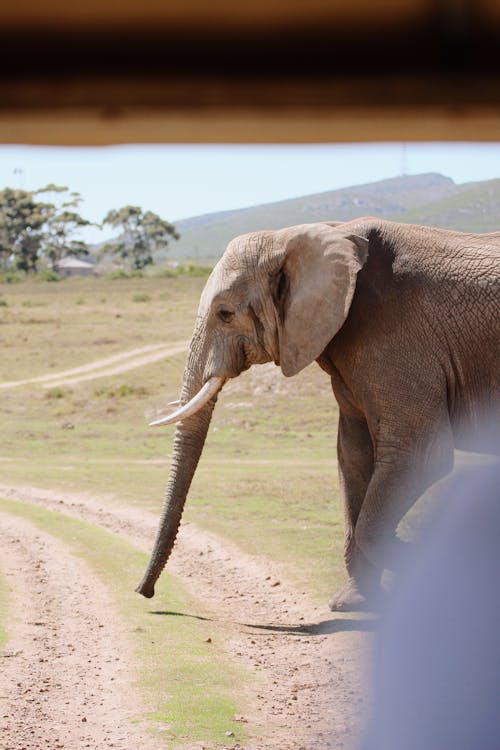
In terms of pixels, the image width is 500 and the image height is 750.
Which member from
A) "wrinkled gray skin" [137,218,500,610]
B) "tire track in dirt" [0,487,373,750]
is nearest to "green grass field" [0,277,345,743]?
"tire track in dirt" [0,487,373,750]

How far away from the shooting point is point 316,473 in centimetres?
1680

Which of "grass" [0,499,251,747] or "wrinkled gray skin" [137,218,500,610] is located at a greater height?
"wrinkled gray skin" [137,218,500,610]

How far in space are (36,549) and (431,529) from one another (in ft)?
13.6

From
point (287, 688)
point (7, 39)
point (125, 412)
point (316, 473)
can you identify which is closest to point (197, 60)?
point (7, 39)

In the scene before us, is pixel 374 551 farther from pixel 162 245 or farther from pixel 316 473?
pixel 162 245

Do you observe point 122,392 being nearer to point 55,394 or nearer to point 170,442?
point 55,394

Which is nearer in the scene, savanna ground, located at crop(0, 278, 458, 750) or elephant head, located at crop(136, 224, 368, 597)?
savanna ground, located at crop(0, 278, 458, 750)

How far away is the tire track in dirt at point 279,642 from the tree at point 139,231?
9666 cm

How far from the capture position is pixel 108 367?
101 ft

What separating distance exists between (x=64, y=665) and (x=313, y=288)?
3.26 meters

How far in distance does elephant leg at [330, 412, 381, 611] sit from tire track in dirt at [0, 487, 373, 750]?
0.80 feet

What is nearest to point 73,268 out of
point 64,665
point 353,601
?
point 353,601

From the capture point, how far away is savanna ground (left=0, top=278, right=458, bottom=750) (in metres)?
6.58

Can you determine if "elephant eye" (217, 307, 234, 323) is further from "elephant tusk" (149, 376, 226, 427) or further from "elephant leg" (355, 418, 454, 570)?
"elephant leg" (355, 418, 454, 570)
